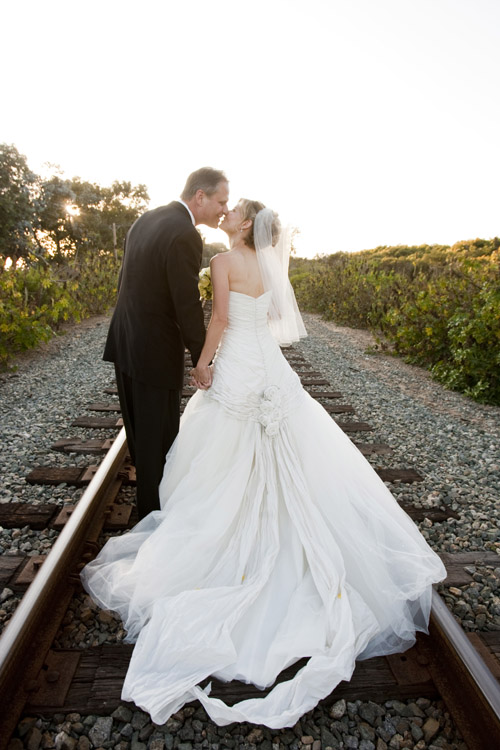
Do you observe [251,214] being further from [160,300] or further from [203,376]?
[203,376]

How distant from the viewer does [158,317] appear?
2725 millimetres

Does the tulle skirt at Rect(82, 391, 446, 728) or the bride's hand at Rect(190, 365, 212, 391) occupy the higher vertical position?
the bride's hand at Rect(190, 365, 212, 391)

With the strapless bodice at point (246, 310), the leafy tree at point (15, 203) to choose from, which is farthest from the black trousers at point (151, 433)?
the leafy tree at point (15, 203)

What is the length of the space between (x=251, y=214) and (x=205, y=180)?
0.33 metres

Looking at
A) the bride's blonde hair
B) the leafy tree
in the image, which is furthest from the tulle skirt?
the leafy tree

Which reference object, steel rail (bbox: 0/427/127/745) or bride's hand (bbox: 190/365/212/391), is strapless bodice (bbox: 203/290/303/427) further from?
steel rail (bbox: 0/427/127/745)

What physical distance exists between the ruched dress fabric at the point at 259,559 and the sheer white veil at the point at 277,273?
144 mm

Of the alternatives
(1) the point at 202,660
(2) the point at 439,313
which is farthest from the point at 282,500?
(2) the point at 439,313

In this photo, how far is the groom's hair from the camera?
2.66m

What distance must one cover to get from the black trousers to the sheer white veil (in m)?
0.79

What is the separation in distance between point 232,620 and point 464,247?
1140 inches

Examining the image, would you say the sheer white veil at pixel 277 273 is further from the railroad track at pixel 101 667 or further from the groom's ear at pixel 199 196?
the railroad track at pixel 101 667

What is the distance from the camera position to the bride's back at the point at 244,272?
262cm

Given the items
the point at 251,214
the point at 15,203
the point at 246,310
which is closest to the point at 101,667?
the point at 246,310
